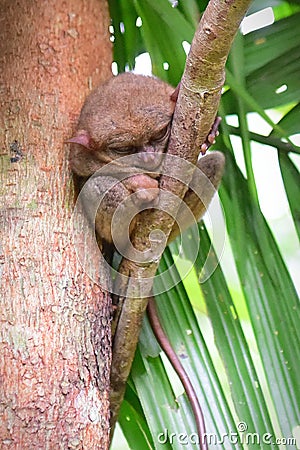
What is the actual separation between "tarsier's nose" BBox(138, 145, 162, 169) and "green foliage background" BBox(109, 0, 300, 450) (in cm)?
29

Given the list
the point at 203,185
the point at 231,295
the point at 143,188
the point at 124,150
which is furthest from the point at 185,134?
the point at 231,295

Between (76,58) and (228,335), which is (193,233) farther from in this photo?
(76,58)

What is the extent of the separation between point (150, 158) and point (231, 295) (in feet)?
1.93

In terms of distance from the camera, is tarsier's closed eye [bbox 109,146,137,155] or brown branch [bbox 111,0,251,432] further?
tarsier's closed eye [bbox 109,146,137,155]

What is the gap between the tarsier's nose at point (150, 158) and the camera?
102 inches

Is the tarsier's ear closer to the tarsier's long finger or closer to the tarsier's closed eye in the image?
the tarsier's closed eye

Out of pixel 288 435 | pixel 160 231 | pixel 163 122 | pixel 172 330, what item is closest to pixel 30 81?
pixel 163 122

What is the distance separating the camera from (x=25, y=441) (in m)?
2.05

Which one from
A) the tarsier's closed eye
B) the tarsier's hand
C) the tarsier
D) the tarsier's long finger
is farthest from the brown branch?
the tarsier's closed eye

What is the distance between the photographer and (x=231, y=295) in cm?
277

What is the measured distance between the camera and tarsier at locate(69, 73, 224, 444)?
2.56 meters

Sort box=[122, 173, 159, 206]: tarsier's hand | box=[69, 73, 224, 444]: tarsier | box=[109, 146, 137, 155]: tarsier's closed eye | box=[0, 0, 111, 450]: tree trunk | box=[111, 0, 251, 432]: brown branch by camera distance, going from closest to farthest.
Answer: box=[111, 0, 251, 432]: brown branch
box=[0, 0, 111, 450]: tree trunk
box=[122, 173, 159, 206]: tarsier's hand
box=[69, 73, 224, 444]: tarsier
box=[109, 146, 137, 155]: tarsier's closed eye

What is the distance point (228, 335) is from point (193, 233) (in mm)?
441

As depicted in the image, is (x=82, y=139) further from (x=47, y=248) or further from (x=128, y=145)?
(x=47, y=248)
